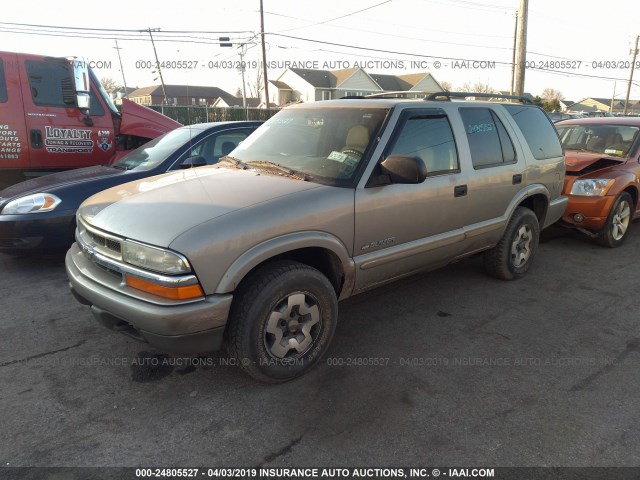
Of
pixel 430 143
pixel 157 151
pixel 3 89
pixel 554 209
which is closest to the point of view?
pixel 430 143

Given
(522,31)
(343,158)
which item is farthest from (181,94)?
(343,158)

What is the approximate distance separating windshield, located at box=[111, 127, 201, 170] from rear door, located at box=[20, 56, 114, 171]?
3.97 ft

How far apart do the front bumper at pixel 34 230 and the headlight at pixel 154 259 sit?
2465 millimetres

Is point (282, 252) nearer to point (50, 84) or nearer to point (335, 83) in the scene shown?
point (50, 84)

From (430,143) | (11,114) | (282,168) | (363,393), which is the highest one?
(11,114)

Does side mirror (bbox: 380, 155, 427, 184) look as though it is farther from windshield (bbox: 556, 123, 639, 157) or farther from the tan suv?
windshield (bbox: 556, 123, 639, 157)

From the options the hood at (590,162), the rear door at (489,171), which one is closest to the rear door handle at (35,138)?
the rear door at (489,171)

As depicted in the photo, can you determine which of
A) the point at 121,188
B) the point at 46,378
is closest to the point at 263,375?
the point at 46,378

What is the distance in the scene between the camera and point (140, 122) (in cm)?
691

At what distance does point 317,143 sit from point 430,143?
0.93 meters

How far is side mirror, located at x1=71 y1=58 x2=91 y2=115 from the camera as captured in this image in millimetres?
6320

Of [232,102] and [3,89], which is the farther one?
[232,102]

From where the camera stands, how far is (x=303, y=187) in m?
3.08

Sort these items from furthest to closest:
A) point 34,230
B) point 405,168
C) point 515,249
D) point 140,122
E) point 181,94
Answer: point 181,94 → point 140,122 → point 515,249 → point 34,230 → point 405,168
